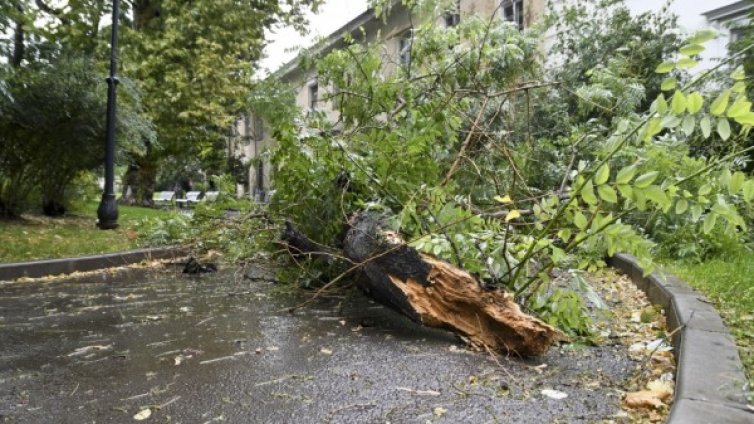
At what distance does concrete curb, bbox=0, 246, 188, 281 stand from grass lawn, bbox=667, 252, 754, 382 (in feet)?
19.2

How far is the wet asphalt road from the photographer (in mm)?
2059

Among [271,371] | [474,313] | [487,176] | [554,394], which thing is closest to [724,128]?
[554,394]


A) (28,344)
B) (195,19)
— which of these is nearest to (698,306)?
(28,344)

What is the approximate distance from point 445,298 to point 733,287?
2119 millimetres

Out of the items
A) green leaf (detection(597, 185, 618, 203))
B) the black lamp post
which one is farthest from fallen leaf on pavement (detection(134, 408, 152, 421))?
the black lamp post

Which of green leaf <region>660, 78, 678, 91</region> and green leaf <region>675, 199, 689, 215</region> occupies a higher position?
green leaf <region>660, 78, 678, 91</region>

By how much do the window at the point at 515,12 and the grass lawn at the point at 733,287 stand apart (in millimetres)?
10661

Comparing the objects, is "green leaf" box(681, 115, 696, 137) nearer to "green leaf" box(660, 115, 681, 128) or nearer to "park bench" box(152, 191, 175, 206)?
"green leaf" box(660, 115, 681, 128)

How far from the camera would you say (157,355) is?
282 centimetres

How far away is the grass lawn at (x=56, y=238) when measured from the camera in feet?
20.6

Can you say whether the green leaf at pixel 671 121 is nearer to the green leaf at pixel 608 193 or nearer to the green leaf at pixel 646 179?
the green leaf at pixel 646 179

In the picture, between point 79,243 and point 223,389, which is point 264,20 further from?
point 223,389

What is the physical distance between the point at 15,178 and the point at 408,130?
7.53 m

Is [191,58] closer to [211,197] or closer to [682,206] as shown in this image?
[211,197]
